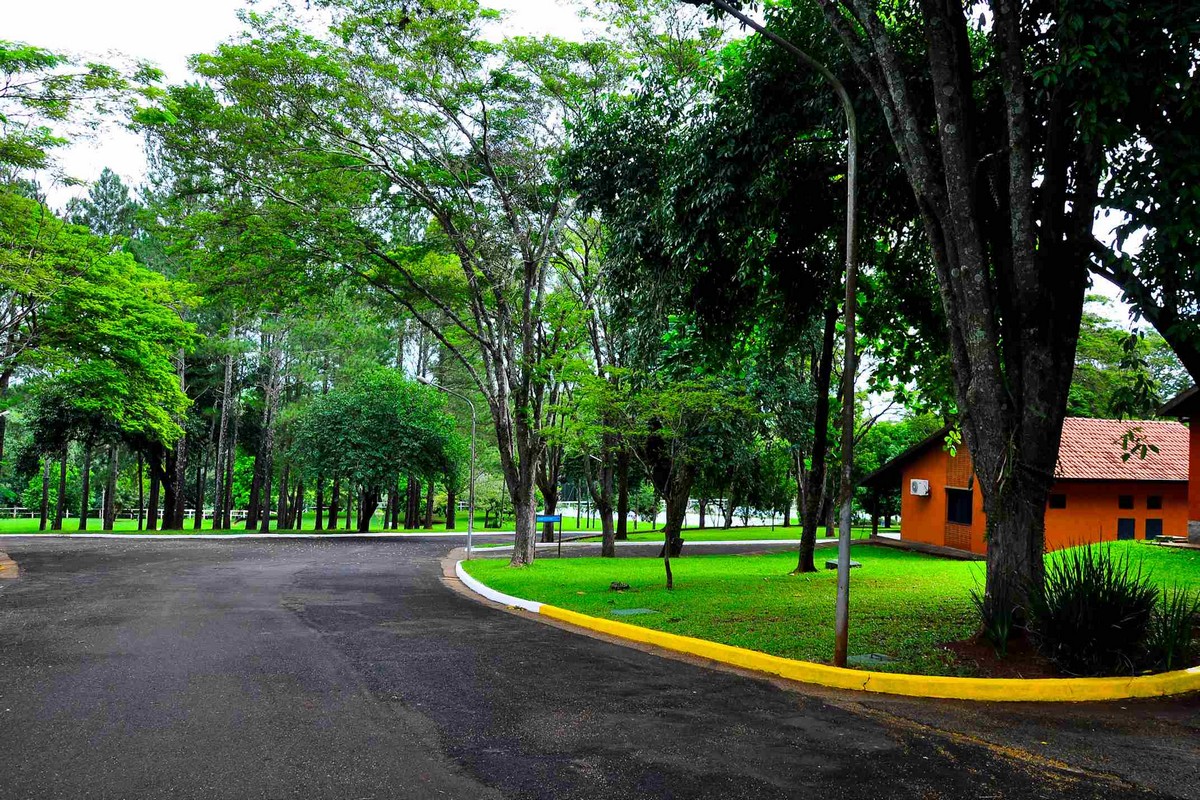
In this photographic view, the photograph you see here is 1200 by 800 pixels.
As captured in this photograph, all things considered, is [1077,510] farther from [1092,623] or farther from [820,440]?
[1092,623]

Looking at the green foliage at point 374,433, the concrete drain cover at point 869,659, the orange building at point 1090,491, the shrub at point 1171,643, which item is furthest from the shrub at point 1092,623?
the green foliage at point 374,433

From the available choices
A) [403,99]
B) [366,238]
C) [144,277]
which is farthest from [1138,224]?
[144,277]

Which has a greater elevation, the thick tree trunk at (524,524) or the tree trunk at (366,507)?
the thick tree trunk at (524,524)

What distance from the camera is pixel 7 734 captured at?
5605mm

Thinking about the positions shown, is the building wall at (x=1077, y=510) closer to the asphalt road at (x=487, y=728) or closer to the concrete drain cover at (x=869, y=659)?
the concrete drain cover at (x=869, y=659)

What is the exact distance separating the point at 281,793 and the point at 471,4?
16060mm

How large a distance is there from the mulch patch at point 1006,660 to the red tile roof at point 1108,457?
1967 cm

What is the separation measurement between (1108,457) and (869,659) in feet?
76.3

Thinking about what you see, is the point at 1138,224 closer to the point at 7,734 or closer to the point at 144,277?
the point at 7,734

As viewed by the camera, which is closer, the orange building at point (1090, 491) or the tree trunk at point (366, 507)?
the orange building at point (1090, 491)

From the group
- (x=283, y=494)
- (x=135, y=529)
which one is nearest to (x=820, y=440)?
(x=283, y=494)

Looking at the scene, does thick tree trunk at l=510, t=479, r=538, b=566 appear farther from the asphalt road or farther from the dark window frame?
the dark window frame

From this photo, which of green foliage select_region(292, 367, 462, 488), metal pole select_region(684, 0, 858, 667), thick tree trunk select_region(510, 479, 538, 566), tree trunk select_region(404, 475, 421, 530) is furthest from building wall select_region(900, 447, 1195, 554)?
tree trunk select_region(404, 475, 421, 530)

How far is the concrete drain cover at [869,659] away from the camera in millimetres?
8023
